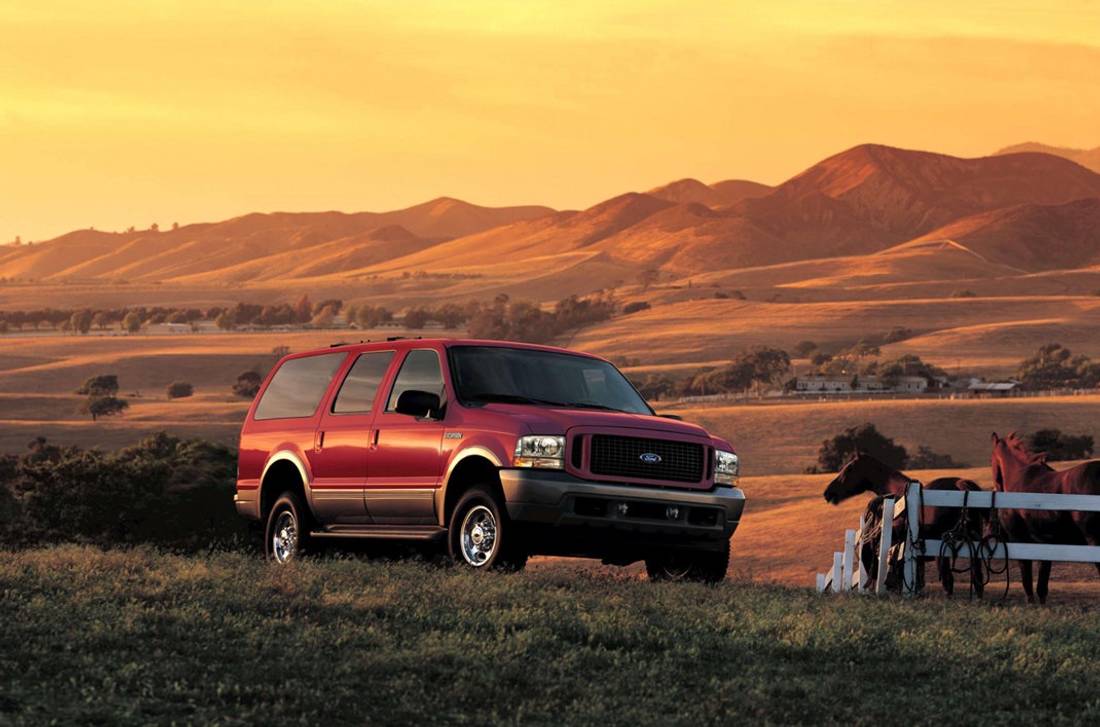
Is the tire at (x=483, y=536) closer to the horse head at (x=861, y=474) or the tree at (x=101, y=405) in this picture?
the horse head at (x=861, y=474)

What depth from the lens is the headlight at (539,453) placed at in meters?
15.6

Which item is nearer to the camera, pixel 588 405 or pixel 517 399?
pixel 517 399

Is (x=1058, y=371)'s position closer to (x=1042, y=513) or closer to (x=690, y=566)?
(x=1042, y=513)

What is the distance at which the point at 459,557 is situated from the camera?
1628cm

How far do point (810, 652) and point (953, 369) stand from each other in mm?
151425

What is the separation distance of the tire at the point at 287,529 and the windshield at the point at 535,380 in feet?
9.42

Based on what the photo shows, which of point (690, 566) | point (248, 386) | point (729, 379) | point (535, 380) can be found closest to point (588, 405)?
point (535, 380)

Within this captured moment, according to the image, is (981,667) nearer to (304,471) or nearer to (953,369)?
(304,471)

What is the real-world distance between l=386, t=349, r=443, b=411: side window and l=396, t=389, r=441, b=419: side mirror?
24 cm

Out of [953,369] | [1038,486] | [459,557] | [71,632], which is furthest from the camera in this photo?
[953,369]

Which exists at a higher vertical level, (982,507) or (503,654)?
(982,507)

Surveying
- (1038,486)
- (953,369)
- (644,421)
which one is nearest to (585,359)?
(644,421)

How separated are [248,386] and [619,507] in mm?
141168

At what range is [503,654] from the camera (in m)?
11.1
